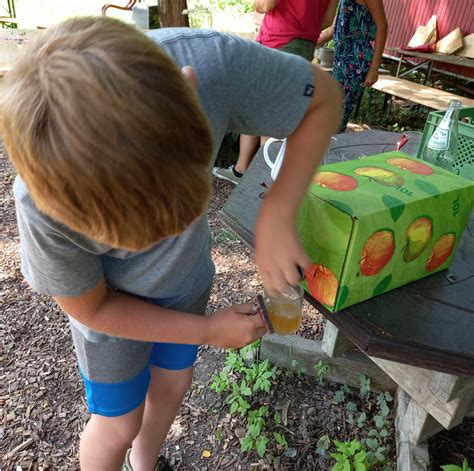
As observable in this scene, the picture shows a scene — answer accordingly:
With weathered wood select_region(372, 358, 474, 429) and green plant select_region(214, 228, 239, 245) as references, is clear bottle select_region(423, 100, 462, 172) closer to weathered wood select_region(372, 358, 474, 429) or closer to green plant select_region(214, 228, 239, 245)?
→ weathered wood select_region(372, 358, 474, 429)

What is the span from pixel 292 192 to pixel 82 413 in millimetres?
1532

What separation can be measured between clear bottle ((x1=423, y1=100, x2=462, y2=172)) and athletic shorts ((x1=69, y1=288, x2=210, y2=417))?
1.02 m

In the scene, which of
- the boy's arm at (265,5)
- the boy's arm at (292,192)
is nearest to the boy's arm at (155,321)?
the boy's arm at (292,192)

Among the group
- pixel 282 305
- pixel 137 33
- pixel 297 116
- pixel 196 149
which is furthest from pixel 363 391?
pixel 137 33

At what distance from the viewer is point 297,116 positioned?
39.3 inches

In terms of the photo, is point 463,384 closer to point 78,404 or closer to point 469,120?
point 469,120

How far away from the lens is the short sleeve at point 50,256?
79 cm

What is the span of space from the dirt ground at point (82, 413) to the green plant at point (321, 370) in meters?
0.03

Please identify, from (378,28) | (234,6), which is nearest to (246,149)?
(378,28)

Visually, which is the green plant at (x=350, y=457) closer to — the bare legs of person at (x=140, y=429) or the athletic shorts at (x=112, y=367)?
the bare legs of person at (x=140, y=429)

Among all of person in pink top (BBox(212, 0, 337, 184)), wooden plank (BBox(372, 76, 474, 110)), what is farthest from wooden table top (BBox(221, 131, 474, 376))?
wooden plank (BBox(372, 76, 474, 110))

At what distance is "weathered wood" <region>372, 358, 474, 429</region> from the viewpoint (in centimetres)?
143

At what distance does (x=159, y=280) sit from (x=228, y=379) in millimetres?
1156

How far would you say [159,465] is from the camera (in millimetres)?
1728
